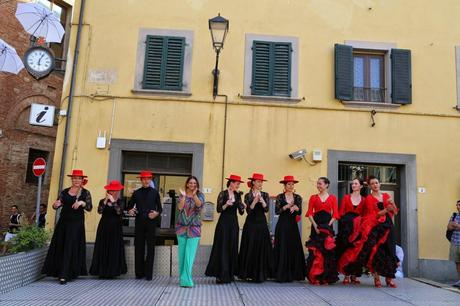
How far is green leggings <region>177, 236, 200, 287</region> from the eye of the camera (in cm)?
713

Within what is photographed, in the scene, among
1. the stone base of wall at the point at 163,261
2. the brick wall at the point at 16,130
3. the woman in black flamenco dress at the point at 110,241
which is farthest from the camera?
the brick wall at the point at 16,130

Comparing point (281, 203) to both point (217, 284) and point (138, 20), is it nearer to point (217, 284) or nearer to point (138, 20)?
point (217, 284)

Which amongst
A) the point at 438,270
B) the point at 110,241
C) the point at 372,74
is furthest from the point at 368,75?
the point at 110,241

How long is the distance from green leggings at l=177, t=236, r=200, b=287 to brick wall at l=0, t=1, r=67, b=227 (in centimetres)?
1135

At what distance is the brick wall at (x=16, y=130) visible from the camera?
16.4m

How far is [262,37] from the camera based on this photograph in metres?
10.5

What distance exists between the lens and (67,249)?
741 centimetres

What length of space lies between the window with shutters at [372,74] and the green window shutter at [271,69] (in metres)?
1.09

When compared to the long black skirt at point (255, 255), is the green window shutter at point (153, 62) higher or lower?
higher

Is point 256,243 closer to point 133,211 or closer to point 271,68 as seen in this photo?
point 133,211

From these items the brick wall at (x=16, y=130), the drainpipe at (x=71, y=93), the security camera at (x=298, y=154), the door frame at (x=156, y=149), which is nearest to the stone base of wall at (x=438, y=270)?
the security camera at (x=298, y=154)

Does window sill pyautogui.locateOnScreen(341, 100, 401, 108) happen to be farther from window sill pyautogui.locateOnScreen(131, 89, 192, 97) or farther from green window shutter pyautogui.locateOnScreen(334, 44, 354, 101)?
window sill pyautogui.locateOnScreen(131, 89, 192, 97)

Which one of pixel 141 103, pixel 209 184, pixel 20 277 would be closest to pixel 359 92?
pixel 209 184

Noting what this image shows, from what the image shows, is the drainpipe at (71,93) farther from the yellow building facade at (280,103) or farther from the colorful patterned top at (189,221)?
the colorful patterned top at (189,221)
